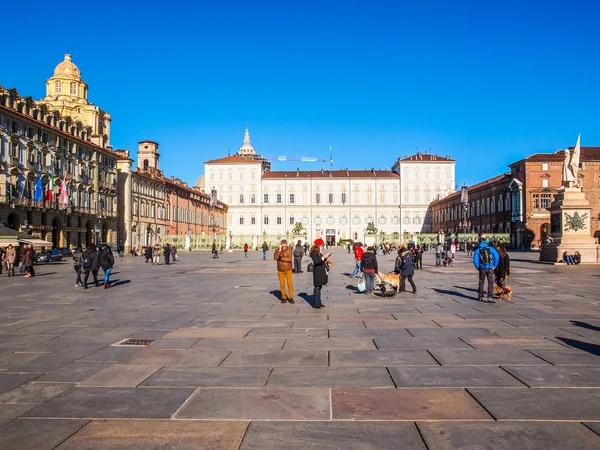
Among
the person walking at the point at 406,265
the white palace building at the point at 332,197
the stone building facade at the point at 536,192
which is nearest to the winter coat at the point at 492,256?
the person walking at the point at 406,265

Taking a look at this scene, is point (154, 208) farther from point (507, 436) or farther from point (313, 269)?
point (507, 436)

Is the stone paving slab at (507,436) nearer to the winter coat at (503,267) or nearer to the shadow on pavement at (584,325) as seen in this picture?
the shadow on pavement at (584,325)

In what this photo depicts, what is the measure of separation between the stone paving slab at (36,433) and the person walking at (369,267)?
32.4ft

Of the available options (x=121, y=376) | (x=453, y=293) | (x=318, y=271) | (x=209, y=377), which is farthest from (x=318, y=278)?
(x=121, y=376)

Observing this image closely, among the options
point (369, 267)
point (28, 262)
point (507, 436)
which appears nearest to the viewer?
point (507, 436)

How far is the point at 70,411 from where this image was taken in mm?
4371

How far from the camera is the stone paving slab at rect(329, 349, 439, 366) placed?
601 centimetres

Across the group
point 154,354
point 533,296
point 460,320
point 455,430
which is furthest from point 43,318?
point 533,296

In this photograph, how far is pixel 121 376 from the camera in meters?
5.51

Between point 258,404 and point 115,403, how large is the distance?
1261 millimetres

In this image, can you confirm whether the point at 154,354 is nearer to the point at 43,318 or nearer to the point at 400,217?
the point at 43,318

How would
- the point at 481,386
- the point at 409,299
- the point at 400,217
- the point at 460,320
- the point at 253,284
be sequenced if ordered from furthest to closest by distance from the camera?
1. the point at 400,217
2. the point at 253,284
3. the point at 409,299
4. the point at 460,320
5. the point at 481,386

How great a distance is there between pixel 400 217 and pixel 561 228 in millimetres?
77971

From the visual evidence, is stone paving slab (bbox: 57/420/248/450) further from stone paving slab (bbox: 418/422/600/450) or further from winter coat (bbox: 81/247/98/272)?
winter coat (bbox: 81/247/98/272)
